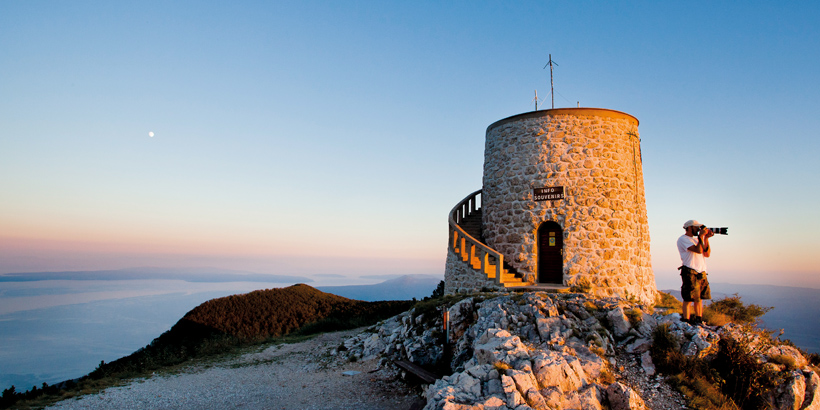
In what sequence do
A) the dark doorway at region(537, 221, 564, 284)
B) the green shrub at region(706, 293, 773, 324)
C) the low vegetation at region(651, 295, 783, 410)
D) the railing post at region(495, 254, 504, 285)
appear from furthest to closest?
the dark doorway at region(537, 221, 564, 284) → the railing post at region(495, 254, 504, 285) → the green shrub at region(706, 293, 773, 324) → the low vegetation at region(651, 295, 783, 410)

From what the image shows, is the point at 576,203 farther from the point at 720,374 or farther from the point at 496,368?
the point at 496,368

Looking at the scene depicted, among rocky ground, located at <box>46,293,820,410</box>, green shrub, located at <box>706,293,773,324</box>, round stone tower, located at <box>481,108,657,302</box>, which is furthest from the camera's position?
round stone tower, located at <box>481,108,657,302</box>

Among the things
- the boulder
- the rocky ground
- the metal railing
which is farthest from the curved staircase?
the boulder

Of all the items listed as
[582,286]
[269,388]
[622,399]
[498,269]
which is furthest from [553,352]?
[582,286]

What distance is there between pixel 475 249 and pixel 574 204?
138 inches

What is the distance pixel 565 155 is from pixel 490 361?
355 inches

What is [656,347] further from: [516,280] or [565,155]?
[565,155]

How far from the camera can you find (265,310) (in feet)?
74.6

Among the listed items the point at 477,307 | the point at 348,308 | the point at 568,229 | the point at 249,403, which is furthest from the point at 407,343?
the point at 348,308

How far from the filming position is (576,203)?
46.7 feet

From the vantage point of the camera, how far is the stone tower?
1410 cm

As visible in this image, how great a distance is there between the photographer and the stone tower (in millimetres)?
4750

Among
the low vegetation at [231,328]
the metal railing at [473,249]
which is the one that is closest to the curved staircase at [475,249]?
the metal railing at [473,249]

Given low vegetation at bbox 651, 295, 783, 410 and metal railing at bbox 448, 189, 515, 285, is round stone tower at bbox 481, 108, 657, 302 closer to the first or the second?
metal railing at bbox 448, 189, 515, 285
